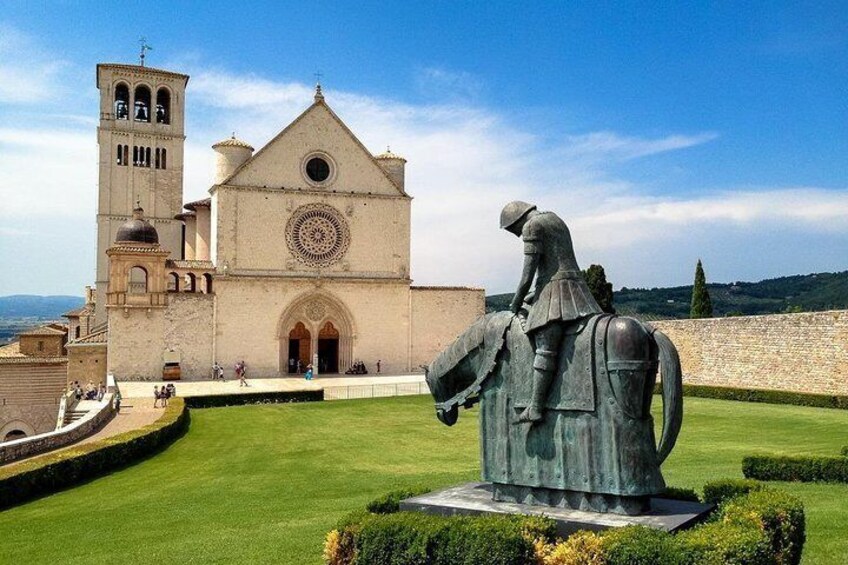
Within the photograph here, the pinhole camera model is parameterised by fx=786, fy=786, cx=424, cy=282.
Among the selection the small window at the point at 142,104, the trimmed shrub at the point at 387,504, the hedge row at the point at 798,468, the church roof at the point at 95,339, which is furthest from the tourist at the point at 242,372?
the trimmed shrub at the point at 387,504

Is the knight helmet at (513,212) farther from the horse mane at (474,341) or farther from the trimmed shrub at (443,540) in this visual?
the trimmed shrub at (443,540)

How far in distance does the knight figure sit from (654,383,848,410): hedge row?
872 inches

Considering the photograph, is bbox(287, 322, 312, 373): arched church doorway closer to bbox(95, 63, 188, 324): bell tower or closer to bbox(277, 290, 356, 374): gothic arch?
bbox(277, 290, 356, 374): gothic arch

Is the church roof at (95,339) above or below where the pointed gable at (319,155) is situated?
below

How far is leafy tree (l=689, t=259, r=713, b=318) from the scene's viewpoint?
4694 centimetres

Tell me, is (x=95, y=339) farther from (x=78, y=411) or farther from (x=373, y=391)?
(x=373, y=391)

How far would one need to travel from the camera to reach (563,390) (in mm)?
7820

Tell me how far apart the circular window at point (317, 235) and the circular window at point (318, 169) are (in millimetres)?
1670

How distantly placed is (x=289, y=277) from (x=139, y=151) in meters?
21.1

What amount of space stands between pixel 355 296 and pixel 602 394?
1514 inches

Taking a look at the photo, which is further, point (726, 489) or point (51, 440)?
point (51, 440)

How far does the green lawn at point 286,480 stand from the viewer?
1045 centimetres

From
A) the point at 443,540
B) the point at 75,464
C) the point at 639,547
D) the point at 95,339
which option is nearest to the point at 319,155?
the point at 95,339

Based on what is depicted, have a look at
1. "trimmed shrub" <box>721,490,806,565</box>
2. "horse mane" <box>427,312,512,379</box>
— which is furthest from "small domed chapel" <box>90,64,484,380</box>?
"trimmed shrub" <box>721,490,806,565</box>
